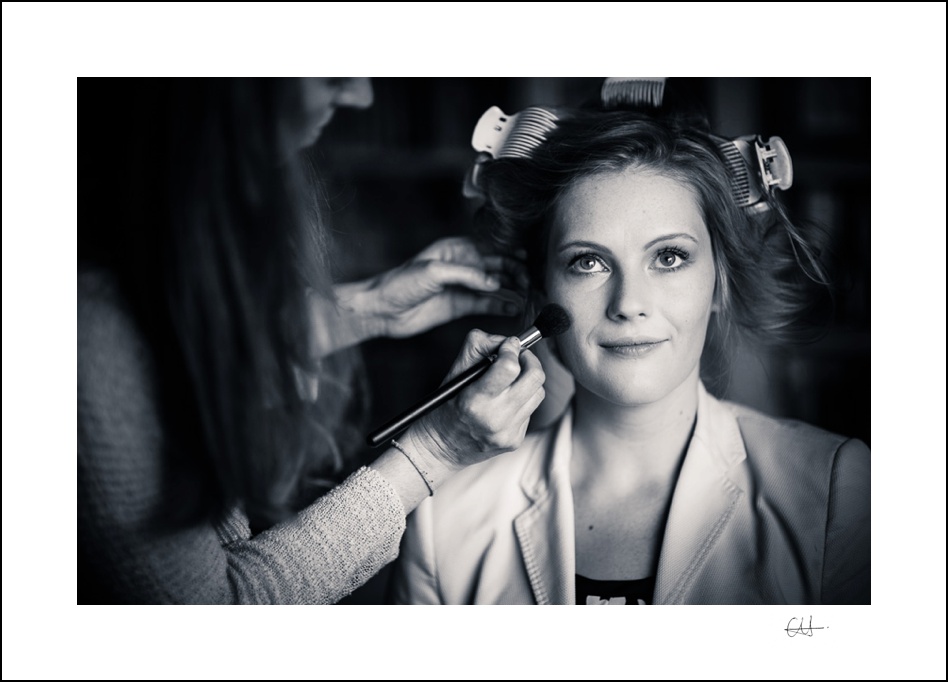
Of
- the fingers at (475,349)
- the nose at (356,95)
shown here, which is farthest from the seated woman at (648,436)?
the nose at (356,95)

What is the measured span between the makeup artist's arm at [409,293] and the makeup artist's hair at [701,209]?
0.04 m

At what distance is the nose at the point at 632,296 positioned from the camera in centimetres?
129

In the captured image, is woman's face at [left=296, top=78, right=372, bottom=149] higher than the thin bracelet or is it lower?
higher

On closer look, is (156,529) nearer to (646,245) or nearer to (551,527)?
(551,527)

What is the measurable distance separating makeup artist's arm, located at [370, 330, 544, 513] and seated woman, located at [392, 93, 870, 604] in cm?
5

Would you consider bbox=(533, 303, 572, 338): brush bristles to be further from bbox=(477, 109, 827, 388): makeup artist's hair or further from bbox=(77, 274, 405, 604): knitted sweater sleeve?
bbox=(77, 274, 405, 604): knitted sweater sleeve

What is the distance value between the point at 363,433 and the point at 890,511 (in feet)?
2.79

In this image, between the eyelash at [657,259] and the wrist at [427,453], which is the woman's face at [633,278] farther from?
the wrist at [427,453]

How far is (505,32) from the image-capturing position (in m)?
1.40

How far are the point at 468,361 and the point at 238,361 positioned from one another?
0.36 m

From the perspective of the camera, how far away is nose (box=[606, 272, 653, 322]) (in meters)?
1.29

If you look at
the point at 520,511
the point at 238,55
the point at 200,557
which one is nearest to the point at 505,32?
the point at 238,55

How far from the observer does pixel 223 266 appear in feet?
4.38
